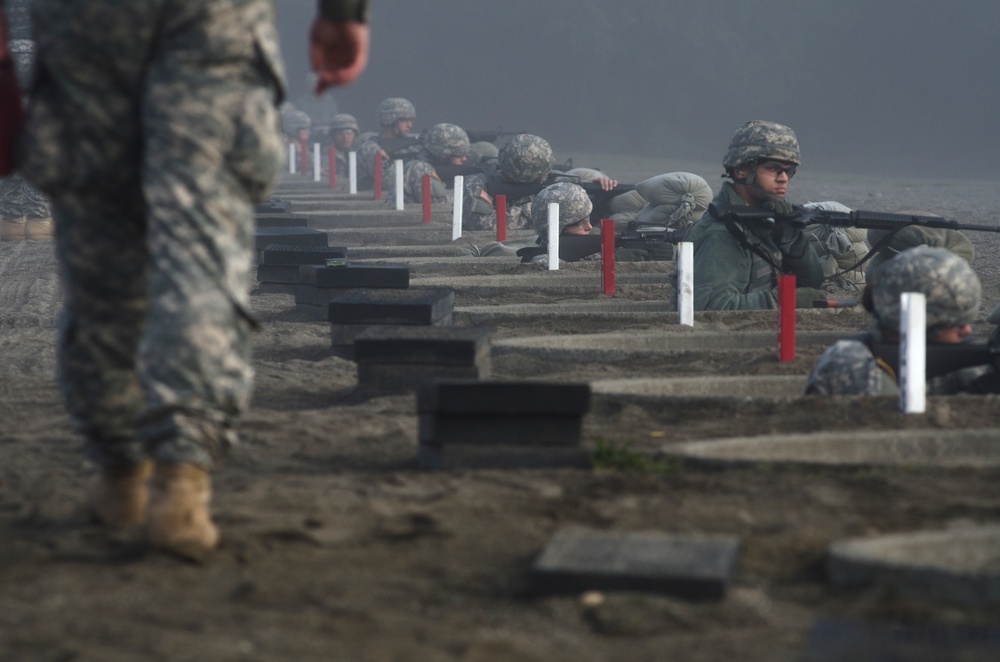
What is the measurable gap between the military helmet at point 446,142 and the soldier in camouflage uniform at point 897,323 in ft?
54.6

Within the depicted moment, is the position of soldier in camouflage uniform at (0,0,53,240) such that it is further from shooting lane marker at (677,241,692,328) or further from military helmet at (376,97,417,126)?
shooting lane marker at (677,241,692,328)

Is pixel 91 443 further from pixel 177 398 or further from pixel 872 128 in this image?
pixel 872 128

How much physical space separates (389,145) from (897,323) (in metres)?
22.6

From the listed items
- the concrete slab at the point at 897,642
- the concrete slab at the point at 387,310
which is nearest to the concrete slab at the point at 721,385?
the concrete slab at the point at 387,310

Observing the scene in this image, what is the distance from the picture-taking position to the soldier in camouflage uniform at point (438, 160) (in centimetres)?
2239

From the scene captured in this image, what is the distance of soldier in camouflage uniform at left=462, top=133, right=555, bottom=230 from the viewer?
17016 millimetres

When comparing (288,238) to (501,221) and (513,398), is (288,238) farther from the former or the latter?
(513,398)

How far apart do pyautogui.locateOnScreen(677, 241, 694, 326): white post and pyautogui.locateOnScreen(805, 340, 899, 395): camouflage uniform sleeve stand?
7.98 feet

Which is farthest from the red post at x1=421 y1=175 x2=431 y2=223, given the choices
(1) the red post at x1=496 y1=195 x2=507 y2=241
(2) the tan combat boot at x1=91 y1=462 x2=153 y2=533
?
(2) the tan combat boot at x1=91 y1=462 x2=153 y2=533

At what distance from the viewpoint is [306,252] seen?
1148 cm

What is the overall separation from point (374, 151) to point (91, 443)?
78.4 feet

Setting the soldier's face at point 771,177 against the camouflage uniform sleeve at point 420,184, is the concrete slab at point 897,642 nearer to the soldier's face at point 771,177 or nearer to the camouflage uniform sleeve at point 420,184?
the soldier's face at point 771,177

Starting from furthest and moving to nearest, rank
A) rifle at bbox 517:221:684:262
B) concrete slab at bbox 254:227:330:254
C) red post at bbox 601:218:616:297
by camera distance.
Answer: concrete slab at bbox 254:227:330:254 < rifle at bbox 517:221:684:262 < red post at bbox 601:218:616:297

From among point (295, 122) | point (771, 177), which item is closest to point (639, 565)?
point (771, 177)
